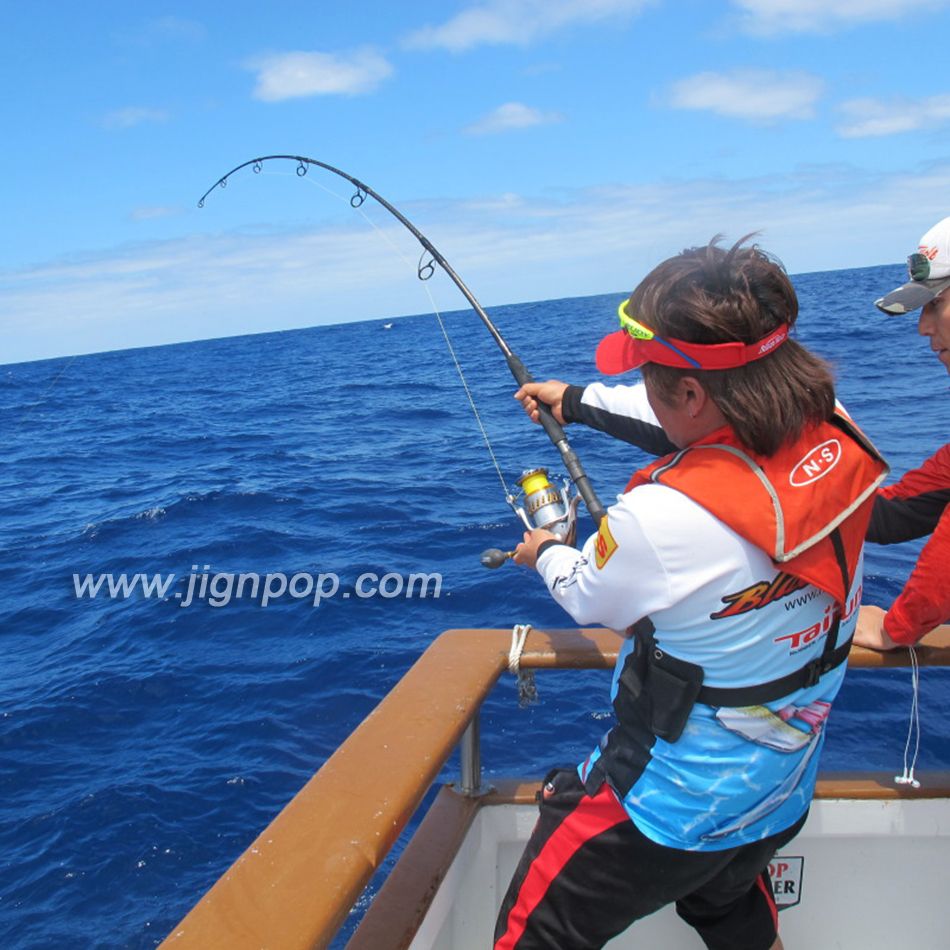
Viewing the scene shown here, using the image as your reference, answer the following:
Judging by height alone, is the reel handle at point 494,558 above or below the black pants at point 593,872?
above

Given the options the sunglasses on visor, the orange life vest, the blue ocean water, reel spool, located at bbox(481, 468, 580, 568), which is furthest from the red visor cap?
the sunglasses on visor

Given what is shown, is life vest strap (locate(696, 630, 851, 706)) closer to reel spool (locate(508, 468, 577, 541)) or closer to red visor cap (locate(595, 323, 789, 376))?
red visor cap (locate(595, 323, 789, 376))

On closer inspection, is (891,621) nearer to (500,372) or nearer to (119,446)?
(119,446)

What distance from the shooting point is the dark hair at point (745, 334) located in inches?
54.4

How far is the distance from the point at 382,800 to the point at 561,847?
0.39 metres

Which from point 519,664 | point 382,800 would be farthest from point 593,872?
point 519,664

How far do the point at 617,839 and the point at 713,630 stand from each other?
1.55 ft

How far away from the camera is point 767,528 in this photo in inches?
52.9

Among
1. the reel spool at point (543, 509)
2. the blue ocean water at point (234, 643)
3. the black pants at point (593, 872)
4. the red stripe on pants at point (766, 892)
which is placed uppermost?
the reel spool at point (543, 509)

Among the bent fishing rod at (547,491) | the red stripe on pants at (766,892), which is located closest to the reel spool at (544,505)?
the bent fishing rod at (547,491)

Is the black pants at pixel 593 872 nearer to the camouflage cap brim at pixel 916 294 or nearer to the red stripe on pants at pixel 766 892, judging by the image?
the red stripe on pants at pixel 766 892

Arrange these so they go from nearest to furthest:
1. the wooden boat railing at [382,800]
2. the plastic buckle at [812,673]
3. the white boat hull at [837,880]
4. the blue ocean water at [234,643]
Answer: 1. the wooden boat railing at [382,800]
2. the plastic buckle at [812,673]
3. the white boat hull at [837,880]
4. the blue ocean water at [234,643]

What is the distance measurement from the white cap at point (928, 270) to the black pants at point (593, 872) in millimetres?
1202

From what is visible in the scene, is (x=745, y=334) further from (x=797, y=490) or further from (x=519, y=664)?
(x=519, y=664)
